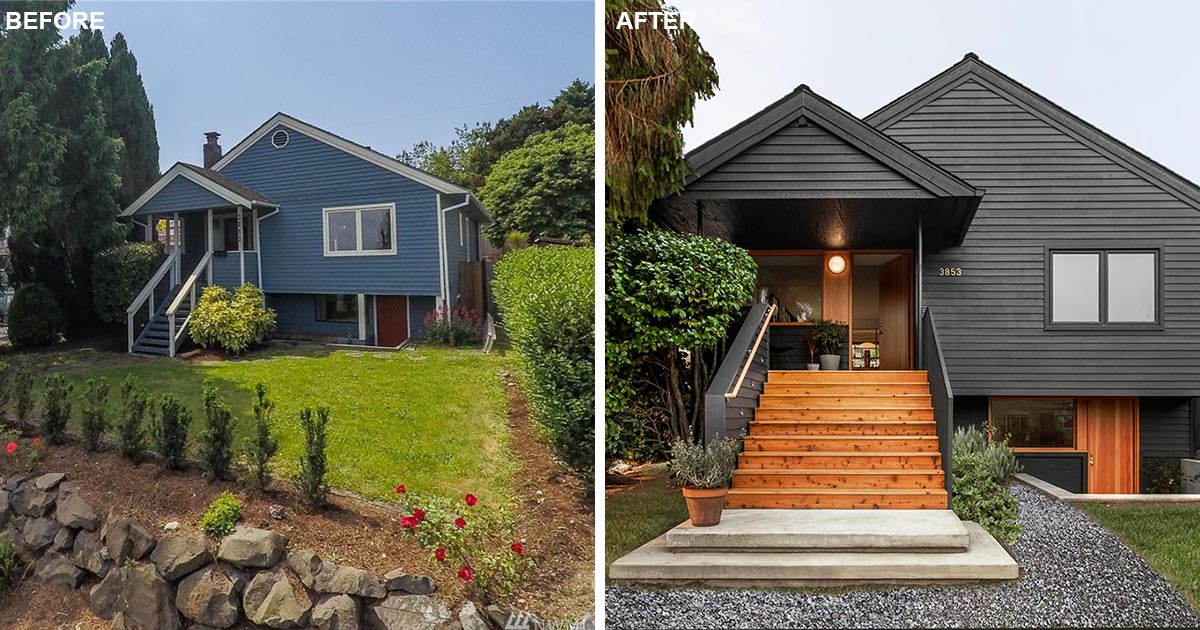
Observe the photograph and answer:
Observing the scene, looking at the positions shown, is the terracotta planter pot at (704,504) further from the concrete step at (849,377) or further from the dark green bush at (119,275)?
the dark green bush at (119,275)

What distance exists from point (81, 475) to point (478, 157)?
6.79 ft

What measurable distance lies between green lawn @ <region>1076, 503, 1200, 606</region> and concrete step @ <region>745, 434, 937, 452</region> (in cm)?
82

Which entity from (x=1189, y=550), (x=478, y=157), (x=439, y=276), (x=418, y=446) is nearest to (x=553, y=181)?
(x=478, y=157)

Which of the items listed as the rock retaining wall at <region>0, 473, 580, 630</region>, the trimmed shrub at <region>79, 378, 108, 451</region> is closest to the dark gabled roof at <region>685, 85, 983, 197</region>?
the rock retaining wall at <region>0, 473, 580, 630</region>

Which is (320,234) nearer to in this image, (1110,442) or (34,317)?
(34,317)

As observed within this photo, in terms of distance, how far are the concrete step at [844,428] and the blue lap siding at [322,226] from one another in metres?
2.24

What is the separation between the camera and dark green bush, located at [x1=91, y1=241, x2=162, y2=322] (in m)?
2.89

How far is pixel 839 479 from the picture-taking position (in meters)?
3.83

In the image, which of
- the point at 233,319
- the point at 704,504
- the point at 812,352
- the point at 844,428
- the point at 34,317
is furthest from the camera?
the point at 812,352

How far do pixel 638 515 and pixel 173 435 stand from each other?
211cm

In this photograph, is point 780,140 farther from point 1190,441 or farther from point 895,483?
point 1190,441

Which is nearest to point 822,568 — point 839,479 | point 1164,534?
point 839,479

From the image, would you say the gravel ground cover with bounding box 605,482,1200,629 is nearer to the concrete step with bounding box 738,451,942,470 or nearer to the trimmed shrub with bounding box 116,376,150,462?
the concrete step with bounding box 738,451,942,470

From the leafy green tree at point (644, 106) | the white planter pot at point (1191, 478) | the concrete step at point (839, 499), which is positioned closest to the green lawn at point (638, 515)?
the concrete step at point (839, 499)
